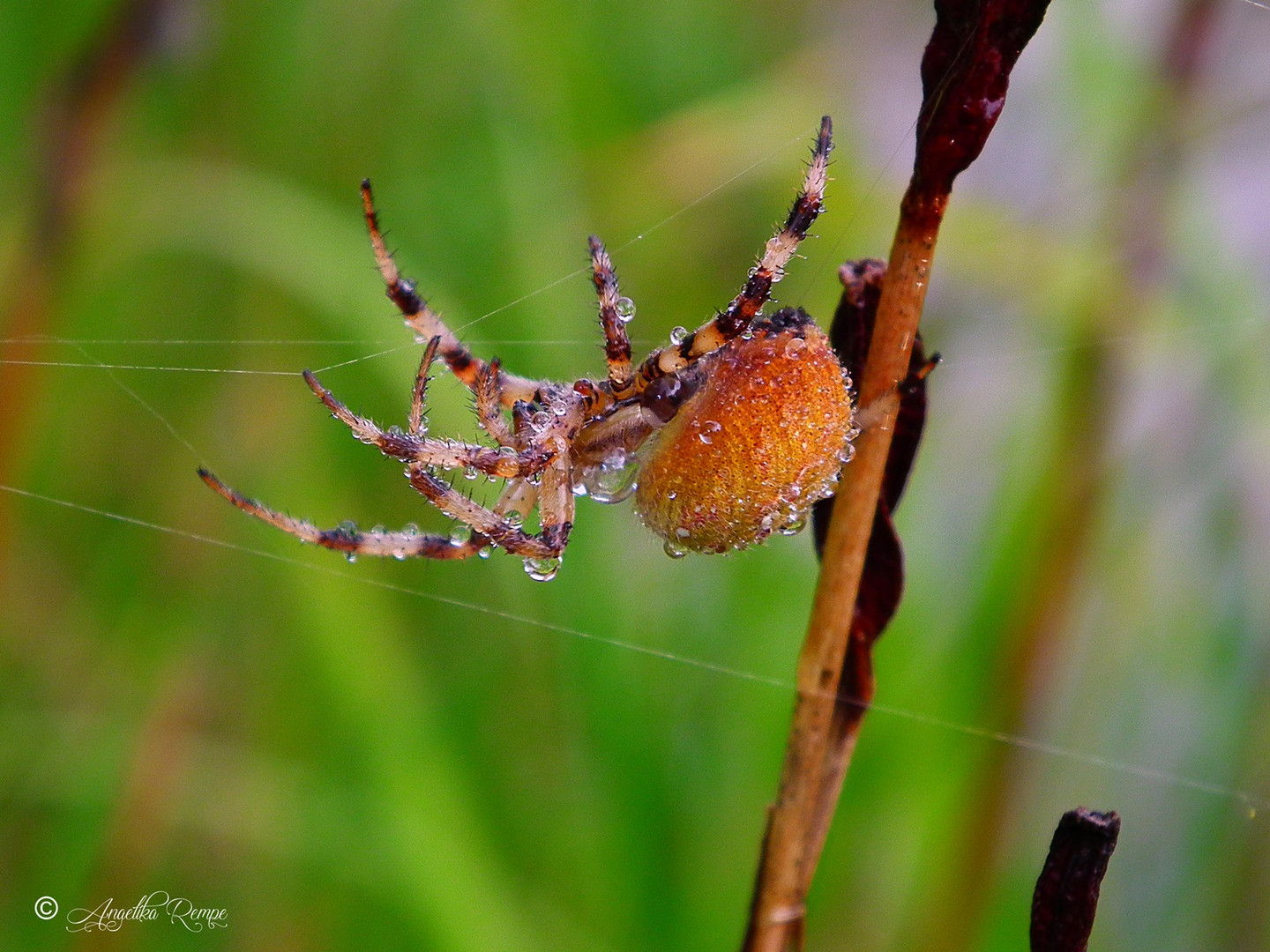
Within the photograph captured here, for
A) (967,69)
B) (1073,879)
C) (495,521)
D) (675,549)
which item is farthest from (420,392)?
(1073,879)

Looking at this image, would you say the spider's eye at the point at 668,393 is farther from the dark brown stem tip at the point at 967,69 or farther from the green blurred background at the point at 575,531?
the dark brown stem tip at the point at 967,69

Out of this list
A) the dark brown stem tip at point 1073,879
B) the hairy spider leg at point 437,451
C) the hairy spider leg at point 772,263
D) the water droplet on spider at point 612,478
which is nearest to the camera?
the dark brown stem tip at point 1073,879

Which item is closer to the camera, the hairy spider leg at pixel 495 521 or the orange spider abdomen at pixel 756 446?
the orange spider abdomen at pixel 756 446

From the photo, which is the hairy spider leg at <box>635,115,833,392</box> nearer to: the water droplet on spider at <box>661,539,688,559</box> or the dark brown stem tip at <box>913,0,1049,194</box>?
the water droplet on spider at <box>661,539,688,559</box>

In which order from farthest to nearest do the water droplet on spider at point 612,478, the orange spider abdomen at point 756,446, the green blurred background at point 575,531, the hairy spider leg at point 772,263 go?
the green blurred background at point 575,531 → the water droplet on spider at point 612,478 → the hairy spider leg at point 772,263 → the orange spider abdomen at point 756,446

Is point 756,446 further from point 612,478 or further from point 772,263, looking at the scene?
point 612,478

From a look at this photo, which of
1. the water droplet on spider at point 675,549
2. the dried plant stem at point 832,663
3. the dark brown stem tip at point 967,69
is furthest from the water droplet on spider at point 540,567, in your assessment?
the dark brown stem tip at point 967,69

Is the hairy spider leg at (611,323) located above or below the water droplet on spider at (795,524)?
above
